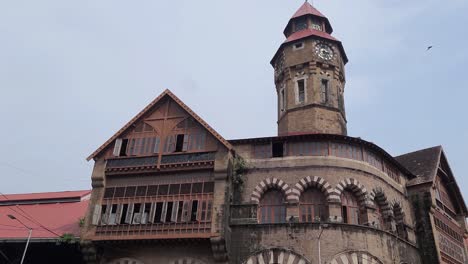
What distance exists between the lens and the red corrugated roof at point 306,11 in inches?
1546

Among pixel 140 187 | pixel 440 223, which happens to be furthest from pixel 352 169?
pixel 140 187

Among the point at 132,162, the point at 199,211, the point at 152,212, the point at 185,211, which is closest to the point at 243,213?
the point at 199,211

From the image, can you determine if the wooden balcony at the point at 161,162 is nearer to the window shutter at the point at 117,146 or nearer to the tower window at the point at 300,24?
the window shutter at the point at 117,146

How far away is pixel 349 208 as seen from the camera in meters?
27.0

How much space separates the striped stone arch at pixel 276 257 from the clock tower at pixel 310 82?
10193mm

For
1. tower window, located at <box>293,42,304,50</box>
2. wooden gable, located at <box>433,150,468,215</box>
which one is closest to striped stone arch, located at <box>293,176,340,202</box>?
wooden gable, located at <box>433,150,468,215</box>

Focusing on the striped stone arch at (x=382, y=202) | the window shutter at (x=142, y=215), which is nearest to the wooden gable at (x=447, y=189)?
the striped stone arch at (x=382, y=202)

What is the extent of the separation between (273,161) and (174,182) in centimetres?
623

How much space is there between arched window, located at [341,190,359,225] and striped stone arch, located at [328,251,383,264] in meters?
2.02

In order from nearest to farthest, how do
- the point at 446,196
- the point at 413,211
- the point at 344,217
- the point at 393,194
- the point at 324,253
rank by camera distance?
the point at 324,253, the point at 344,217, the point at 393,194, the point at 413,211, the point at 446,196

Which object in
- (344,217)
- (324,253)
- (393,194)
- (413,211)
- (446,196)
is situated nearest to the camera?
(324,253)

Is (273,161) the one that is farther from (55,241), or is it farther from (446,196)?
(446,196)

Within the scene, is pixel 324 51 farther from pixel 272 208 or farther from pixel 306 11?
pixel 272 208

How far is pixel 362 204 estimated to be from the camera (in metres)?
27.2
